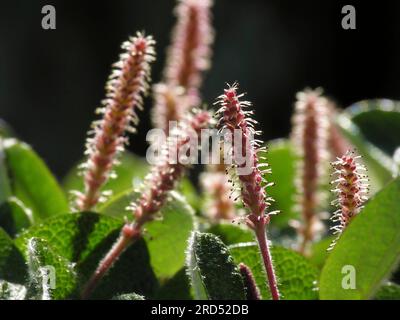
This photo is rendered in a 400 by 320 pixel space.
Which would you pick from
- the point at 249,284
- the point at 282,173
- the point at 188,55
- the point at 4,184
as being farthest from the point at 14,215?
the point at 282,173

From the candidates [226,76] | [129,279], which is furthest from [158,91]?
[226,76]

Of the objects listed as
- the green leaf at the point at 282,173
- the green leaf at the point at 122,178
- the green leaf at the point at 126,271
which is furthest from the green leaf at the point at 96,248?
the green leaf at the point at 282,173

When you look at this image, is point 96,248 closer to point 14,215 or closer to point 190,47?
point 14,215

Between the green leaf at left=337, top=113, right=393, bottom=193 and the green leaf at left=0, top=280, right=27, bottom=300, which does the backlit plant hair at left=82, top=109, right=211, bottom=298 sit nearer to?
the green leaf at left=0, top=280, right=27, bottom=300

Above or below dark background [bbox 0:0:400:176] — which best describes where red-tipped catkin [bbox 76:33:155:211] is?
below

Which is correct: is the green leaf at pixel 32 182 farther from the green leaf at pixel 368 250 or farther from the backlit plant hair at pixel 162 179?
the green leaf at pixel 368 250

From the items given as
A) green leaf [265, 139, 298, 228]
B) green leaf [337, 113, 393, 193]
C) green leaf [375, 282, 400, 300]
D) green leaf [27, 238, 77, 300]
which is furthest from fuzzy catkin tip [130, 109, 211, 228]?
green leaf [265, 139, 298, 228]
